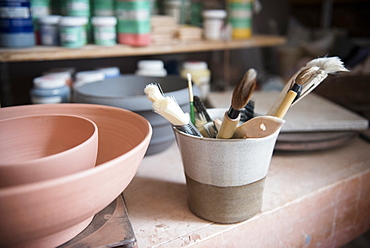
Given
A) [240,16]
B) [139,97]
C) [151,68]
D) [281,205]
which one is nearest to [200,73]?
[151,68]

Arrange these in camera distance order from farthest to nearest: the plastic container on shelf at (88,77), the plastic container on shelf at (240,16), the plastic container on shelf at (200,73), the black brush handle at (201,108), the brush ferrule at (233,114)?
1. the plastic container on shelf at (240,16)
2. the plastic container on shelf at (200,73)
3. the plastic container on shelf at (88,77)
4. the black brush handle at (201,108)
5. the brush ferrule at (233,114)

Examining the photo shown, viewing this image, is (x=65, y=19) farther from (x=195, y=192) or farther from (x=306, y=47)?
(x=306, y=47)

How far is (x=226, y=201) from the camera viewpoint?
17.7 inches

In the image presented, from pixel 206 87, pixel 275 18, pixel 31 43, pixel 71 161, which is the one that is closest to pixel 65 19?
pixel 31 43

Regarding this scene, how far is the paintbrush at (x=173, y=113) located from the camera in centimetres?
41

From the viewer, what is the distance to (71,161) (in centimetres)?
37

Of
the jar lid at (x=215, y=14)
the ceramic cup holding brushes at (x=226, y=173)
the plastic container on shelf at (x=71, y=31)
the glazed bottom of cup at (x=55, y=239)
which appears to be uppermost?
the jar lid at (x=215, y=14)

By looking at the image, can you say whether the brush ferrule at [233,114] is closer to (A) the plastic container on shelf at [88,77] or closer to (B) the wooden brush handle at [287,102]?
(B) the wooden brush handle at [287,102]

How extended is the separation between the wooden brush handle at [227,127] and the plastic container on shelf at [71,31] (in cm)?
63

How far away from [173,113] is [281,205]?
0.25m

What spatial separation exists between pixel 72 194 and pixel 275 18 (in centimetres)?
172

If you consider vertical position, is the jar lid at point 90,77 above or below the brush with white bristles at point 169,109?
below

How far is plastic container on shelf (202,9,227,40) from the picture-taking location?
113 centimetres

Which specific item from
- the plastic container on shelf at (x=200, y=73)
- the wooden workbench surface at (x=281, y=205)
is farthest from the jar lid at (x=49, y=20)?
the wooden workbench surface at (x=281, y=205)
